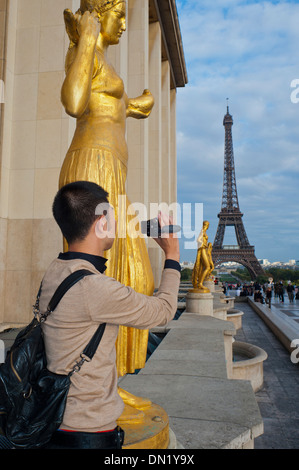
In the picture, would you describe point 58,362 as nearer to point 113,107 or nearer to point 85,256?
point 85,256

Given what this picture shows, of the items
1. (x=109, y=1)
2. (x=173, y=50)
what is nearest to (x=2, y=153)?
(x=109, y=1)

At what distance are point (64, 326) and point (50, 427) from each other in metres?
0.34

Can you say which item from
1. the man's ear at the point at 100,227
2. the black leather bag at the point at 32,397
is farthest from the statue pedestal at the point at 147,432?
the man's ear at the point at 100,227

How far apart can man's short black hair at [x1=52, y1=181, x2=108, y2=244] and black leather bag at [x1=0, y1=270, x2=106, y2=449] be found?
187 millimetres

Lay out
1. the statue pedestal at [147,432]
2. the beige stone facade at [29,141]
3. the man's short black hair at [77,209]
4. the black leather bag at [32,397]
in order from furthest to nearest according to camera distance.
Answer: the beige stone facade at [29,141] < the statue pedestal at [147,432] < the man's short black hair at [77,209] < the black leather bag at [32,397]

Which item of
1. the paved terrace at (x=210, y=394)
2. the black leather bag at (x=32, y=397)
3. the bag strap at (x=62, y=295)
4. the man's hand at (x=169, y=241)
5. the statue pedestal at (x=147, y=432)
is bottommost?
the paved terrace at (x=210, y=394)

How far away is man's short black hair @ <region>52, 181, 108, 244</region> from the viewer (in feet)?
4.34

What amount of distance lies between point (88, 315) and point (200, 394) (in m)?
2.63

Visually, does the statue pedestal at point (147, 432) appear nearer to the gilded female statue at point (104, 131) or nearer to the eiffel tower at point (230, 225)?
the gilded female statue at point (104, 131)

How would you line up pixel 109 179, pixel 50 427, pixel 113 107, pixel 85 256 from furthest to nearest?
1. pixel 113 107
2. pixel 109 179
3. pixel 85 256
4. pixel 50 427

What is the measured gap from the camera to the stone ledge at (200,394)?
2.56 metres

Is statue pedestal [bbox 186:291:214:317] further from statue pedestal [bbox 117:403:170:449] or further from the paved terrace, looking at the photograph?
statue pedestal [bbox 117:403:170:449]

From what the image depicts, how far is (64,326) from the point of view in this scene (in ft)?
3.97

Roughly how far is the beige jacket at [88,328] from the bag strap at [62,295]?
0.02 meters
